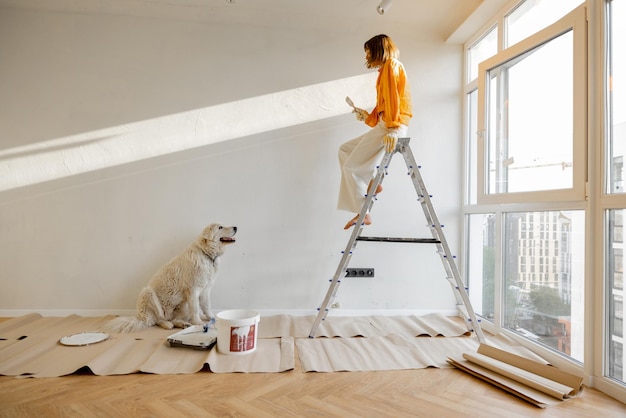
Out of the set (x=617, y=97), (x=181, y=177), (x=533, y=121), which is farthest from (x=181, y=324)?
(x=617, y=97)

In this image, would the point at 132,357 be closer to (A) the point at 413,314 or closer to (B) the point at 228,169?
(B) the point at 228,169

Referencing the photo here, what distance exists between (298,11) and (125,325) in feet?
9.29

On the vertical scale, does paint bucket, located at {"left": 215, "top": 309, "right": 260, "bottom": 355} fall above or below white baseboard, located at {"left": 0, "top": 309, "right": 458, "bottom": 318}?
above

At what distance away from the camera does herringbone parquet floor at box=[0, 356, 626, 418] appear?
1.61 m

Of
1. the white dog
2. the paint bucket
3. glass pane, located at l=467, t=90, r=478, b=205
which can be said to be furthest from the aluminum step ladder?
glass pane, located at l=467, t=90, r=478, b=205

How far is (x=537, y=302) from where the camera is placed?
2.44m

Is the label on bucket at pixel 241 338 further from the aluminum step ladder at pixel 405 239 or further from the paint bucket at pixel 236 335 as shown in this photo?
the aluminum step ladder at pixel 405 239

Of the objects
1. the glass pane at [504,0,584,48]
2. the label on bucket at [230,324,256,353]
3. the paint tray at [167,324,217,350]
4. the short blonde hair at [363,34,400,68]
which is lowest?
the paint tray at [167,324,217,350]

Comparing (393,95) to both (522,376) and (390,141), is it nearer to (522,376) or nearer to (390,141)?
(390,141)

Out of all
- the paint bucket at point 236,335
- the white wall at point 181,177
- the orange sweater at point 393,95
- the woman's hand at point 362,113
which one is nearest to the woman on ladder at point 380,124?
the orange sweater at point 393,95

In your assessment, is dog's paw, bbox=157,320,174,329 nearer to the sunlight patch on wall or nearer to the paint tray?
the paint tray

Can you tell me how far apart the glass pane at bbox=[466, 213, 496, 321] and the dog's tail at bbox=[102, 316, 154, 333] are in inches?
107

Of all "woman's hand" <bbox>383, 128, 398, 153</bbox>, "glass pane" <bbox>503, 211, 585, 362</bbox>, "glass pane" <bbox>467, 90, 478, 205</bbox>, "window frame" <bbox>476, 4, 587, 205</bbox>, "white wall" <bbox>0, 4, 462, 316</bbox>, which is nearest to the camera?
"window frame" <bbox>476, 4, 587, 205</bbox>

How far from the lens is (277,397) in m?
1.75
